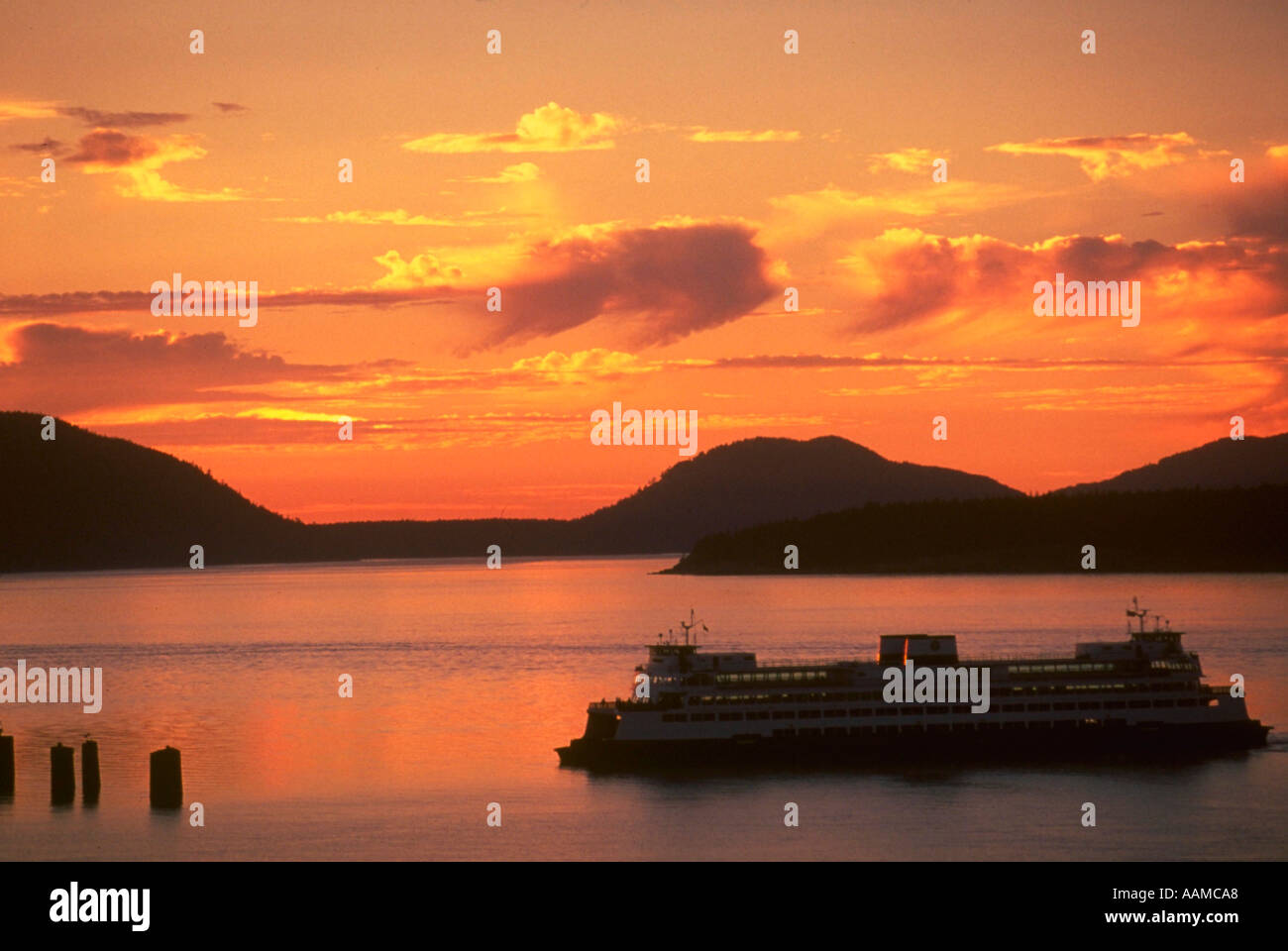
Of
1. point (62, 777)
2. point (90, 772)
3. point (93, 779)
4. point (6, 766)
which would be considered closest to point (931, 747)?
point (93, 779)

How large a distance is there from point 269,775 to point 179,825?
16.1 metres

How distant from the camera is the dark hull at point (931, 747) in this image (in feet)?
236

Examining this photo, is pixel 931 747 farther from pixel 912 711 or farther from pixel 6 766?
pixel 6 766

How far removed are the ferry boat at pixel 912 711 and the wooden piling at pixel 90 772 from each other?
2178cm

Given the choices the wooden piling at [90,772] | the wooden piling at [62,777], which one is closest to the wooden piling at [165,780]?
the wooden piling at [90,772]

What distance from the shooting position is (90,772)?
66.1 meters

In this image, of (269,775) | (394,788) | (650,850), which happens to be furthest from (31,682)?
(650,850)

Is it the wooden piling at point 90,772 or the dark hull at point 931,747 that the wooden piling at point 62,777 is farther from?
the dark hull at point 931,747

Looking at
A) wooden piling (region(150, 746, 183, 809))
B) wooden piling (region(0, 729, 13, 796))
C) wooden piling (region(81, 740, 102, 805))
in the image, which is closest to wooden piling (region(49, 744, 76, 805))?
wooden piling (region(81, 740, 102, 805))

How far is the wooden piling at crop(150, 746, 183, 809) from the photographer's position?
63344 mm

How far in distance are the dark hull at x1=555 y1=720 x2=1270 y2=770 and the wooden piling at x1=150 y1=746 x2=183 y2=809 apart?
19168mm

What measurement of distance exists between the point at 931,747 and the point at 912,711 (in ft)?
6.62

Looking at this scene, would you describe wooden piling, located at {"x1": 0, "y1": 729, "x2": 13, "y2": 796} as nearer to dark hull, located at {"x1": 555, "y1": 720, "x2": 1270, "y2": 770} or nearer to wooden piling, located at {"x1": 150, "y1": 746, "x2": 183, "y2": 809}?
wooden piling, located at {"x1": 150, "y1": 746, "x2": 183, "y2": 809}
